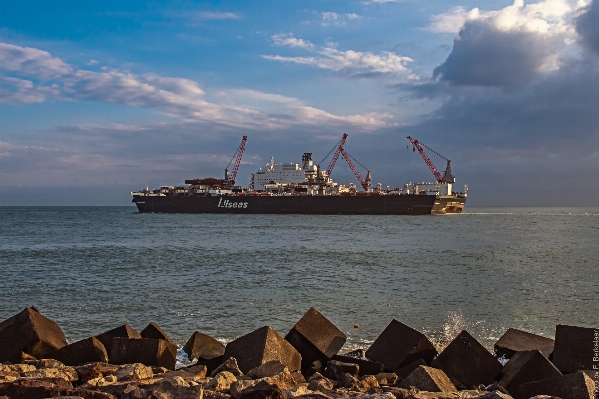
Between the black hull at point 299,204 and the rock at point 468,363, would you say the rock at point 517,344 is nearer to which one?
the rock at point 468,363

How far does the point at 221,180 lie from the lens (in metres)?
92.6

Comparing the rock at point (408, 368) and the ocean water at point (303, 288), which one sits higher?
the rock at point (408, 368)

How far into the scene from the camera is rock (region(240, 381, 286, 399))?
15.4ft

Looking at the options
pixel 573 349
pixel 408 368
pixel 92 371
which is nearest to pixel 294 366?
pixel 408 368

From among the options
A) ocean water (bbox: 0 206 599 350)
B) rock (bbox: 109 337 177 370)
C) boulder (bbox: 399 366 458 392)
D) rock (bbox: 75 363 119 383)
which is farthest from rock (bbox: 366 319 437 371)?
rock (bbox: 75 363 119 383)

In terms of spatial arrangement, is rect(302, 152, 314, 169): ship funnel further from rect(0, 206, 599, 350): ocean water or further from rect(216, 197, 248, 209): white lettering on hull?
rect(0, 206, 599, 350): ocean water

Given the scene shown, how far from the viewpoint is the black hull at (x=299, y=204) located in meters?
70.9

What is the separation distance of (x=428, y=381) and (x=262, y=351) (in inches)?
83.0

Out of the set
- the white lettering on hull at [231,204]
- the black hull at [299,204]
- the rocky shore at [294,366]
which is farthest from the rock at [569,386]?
the white lettering on hull at [231,204]

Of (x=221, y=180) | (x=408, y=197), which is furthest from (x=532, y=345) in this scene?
(x=221, y=180)

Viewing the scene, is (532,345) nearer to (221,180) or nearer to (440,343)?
(440,343)

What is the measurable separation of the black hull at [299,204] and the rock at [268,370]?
65.8m

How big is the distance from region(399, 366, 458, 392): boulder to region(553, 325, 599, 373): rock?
185 centimetres

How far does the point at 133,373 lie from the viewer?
5.74 meters
